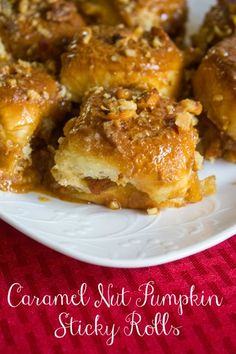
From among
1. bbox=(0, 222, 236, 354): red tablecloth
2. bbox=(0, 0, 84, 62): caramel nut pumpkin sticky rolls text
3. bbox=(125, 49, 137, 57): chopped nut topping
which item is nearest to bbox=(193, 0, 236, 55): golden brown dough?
bbox=(125, 49, 137, 57): chopped nut topping

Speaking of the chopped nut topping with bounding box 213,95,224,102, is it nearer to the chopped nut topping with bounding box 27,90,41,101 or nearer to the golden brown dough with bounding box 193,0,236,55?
the golden brown dough with bounding box 193,0,236,55

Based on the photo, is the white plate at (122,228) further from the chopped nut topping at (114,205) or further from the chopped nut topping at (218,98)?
the chopped nut topping at (218,98)

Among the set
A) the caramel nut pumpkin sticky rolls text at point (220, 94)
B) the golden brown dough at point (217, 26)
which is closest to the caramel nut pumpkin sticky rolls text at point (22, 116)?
the caramel nut pumpkin sticky rolls text at point (220, 94)

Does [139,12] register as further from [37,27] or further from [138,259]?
[138,259]

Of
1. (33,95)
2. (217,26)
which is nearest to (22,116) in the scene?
(33,95)

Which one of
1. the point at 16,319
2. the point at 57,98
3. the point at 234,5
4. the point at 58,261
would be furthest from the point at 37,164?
the point at 234,5
